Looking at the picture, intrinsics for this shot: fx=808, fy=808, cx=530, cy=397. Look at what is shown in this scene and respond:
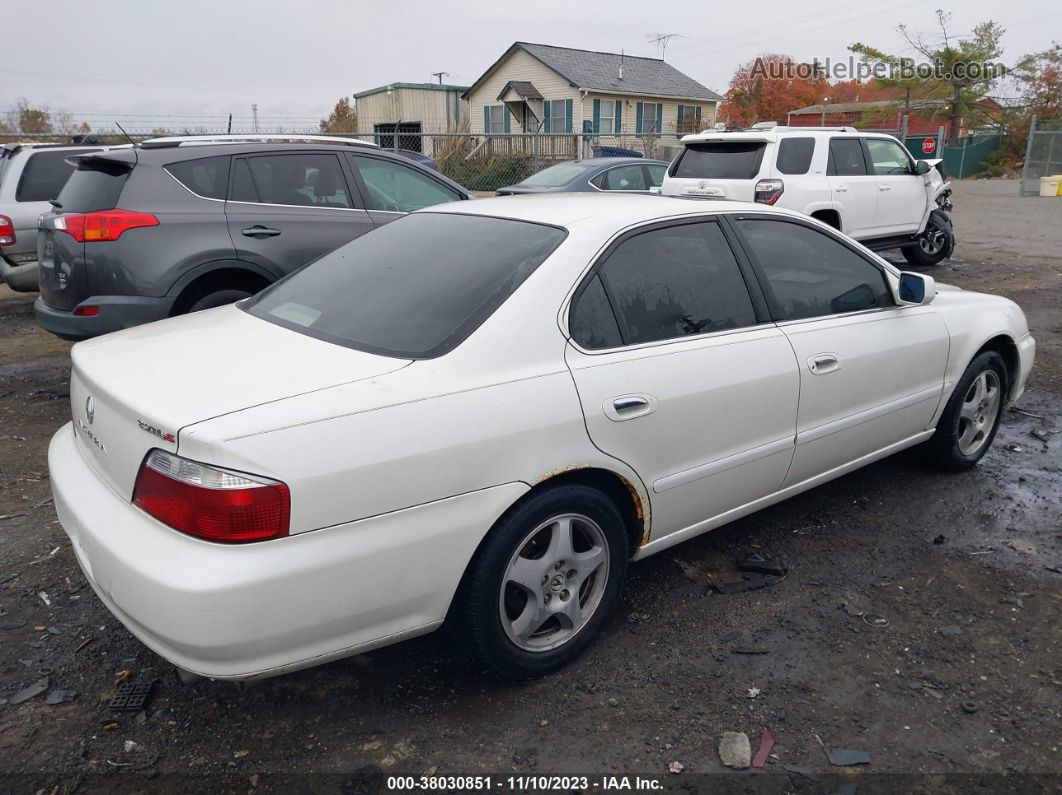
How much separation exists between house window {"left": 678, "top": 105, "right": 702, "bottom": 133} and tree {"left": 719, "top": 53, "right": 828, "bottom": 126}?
17.9 m

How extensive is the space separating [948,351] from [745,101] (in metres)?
55.6

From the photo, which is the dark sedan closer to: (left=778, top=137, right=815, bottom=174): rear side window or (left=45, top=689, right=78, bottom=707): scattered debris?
(left=778, top=137, right=815, bottom=174): rear side window

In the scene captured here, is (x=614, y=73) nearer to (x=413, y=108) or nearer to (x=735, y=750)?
(x=413, y=108)

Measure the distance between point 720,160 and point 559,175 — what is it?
261 cm

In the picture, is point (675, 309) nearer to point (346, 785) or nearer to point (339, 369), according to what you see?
point (339, 369)

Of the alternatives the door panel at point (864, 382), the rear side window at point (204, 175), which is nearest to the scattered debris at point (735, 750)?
the door panel at point (864, 382)

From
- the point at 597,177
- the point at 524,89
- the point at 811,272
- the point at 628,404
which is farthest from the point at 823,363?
the point at 524,89

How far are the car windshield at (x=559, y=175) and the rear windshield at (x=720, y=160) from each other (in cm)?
159

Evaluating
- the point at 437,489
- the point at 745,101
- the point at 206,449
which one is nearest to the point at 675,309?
the point at 437,489

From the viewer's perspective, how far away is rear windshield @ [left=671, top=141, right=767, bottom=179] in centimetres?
959

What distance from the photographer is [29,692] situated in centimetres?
274

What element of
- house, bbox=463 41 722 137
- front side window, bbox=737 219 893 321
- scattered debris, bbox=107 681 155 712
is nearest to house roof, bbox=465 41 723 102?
house, bbox=463 41 722 137

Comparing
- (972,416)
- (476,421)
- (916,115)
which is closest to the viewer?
(476,421)

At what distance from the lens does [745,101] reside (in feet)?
179
